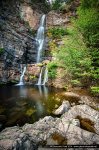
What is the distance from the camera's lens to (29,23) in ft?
99.8

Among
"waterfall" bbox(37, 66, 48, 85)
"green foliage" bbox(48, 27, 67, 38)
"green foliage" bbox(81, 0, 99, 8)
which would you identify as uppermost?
"green foliage" bbox(81, 0, 99, 8)

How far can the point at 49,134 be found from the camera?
9.60 metres

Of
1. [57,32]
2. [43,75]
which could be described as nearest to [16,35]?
[57,32]

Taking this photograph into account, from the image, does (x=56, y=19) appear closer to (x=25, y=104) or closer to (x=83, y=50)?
(x=83, y=50)

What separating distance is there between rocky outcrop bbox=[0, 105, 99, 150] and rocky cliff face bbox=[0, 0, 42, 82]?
570 inches

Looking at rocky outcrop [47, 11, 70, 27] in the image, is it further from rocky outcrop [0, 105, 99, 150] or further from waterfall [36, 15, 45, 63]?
rocky outcrop [0, 105, 99, 150]

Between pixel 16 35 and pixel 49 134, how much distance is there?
20.1 metres

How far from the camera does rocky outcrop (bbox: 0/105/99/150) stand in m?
8.29

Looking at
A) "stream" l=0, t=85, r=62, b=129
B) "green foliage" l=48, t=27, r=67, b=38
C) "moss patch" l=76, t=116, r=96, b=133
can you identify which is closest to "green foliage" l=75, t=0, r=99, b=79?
"stream" l=0, t=85, r=62, b=129

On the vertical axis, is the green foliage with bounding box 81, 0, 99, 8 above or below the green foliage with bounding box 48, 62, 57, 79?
above

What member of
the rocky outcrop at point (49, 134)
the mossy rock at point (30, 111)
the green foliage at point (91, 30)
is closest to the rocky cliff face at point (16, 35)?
the green foliage at point (91, 30)

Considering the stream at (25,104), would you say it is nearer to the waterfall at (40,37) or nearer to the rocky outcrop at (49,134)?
the rocky outcrop at (49,134)

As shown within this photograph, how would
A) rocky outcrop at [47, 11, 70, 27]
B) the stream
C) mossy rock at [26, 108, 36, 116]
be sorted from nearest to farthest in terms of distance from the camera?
1. the stream
2. mossy rock at [26, 108, 36, 116]
3. rocky outcrop at [47, 11, 70, 27]

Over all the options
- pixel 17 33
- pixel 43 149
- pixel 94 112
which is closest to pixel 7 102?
pixel 94 112
